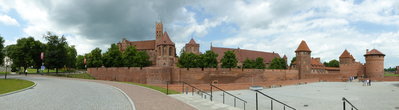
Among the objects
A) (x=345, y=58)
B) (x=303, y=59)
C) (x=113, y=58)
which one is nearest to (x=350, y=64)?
(x=345, y=58)

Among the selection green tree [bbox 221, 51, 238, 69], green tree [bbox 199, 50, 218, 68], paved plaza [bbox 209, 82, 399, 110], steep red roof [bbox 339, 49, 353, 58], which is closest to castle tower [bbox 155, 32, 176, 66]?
green tree [bbox 199, 50, 218, 68]

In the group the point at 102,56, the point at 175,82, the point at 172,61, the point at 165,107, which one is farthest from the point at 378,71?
the point at 165,107

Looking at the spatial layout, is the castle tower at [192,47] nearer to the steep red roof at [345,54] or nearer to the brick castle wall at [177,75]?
the brick castle wall at [177,75]

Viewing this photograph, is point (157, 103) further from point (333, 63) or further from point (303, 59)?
point (333, 63)

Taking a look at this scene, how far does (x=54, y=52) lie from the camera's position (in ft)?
151

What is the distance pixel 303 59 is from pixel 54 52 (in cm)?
5772

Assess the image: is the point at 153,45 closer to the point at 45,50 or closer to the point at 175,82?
the point at 45,50

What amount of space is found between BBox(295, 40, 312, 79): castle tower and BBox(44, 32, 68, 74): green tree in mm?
54314

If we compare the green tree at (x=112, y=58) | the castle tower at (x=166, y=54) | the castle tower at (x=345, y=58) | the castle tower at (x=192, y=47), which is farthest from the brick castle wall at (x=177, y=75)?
the castle tower at (x=345, y=58)

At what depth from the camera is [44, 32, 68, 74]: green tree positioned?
45750mm

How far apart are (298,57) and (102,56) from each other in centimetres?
4920

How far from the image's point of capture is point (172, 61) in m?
62.4

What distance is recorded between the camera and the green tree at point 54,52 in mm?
45750

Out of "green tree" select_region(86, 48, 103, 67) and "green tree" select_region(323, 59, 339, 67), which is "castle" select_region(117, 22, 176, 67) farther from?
"green tree" select_region(323, 59, 339, 67)
